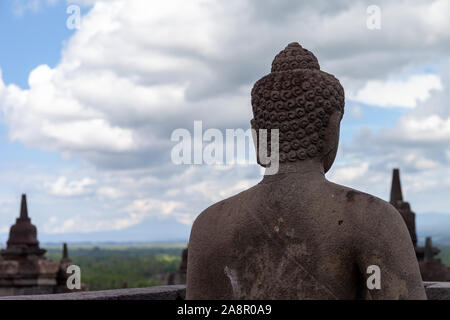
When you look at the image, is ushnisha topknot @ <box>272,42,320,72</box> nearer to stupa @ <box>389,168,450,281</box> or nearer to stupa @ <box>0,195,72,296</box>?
stupa @ <box>389,168,450,281</box>

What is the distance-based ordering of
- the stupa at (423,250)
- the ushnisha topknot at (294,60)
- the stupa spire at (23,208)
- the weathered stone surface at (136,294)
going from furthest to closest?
the stupa spire at (23,208) → the stupa at (423,250) → the weathered stone surface at (136,294) → the ushnisha topknot at (294,60)

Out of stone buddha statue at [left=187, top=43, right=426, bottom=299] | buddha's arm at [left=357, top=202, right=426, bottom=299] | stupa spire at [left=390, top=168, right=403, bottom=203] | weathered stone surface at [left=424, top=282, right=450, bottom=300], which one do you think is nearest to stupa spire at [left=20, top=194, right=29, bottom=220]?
stupa spire at [left=390, top=168, right=403, bottom=203]

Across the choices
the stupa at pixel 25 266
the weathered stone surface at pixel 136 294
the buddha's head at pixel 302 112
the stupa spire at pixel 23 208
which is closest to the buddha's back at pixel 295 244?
the buddha's head at pixel 302 112

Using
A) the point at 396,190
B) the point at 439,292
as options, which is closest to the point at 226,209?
the point at 439,292

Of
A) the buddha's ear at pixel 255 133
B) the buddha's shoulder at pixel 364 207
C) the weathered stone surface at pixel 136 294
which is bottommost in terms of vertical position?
the weathered stone surface at pixel 136 294

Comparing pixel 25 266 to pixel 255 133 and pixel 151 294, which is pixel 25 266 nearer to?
pixel 151 294

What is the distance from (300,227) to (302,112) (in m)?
0.72

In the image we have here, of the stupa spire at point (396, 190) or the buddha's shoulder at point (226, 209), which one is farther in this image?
the stupa spire at point (396, 190)

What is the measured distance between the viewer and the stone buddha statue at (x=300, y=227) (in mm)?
3559

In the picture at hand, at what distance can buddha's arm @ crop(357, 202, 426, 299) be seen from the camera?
3.50m

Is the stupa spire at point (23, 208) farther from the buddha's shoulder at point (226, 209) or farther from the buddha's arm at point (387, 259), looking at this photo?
the buddha's arm at point (387, 259)

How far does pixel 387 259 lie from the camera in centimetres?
351
